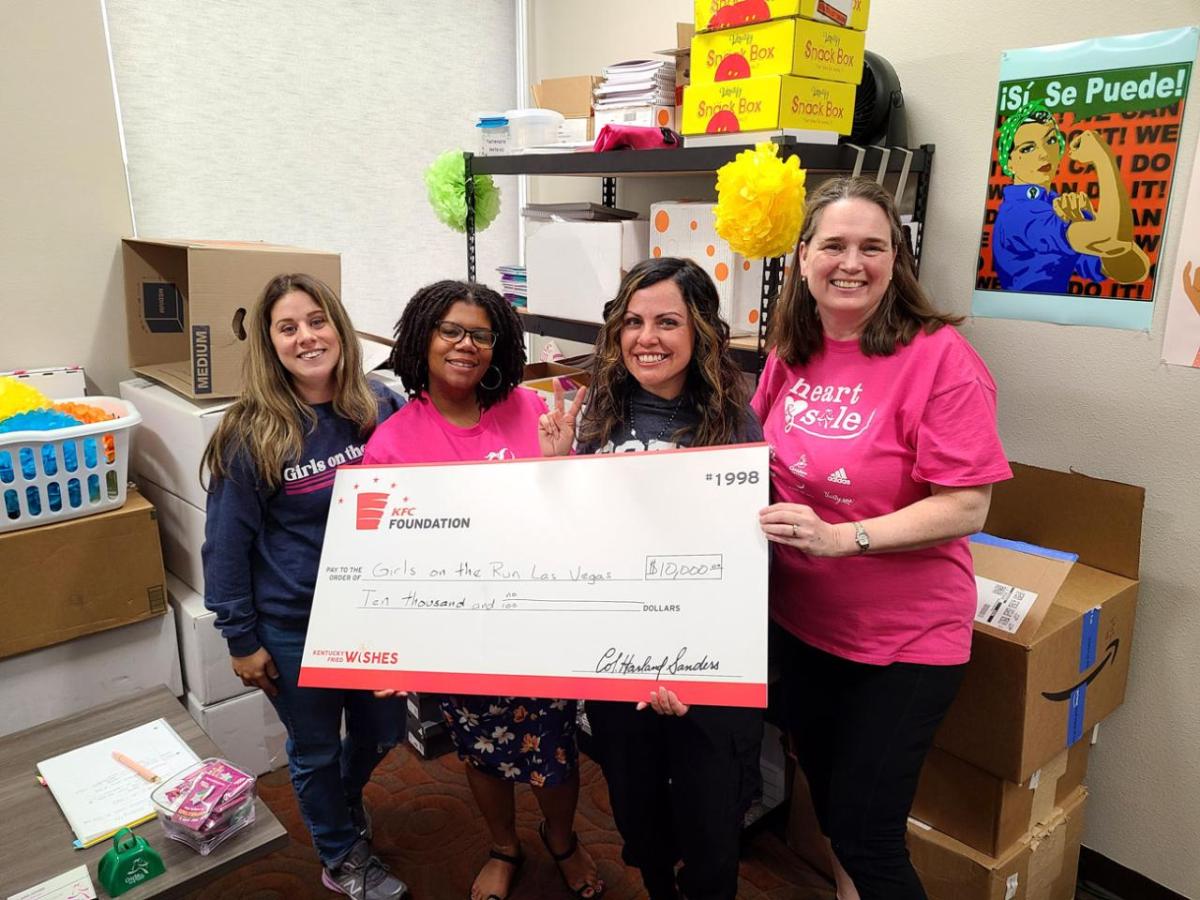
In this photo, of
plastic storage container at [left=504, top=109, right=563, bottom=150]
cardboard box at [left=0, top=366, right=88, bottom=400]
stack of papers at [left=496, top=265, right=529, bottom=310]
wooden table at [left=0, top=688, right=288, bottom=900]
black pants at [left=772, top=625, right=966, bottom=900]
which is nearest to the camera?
wooden table at [left=0, top=688, right=288, bottom=900]

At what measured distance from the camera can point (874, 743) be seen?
1.35m

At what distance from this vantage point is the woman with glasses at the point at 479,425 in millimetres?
1479

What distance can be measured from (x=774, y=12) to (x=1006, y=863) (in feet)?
5.68

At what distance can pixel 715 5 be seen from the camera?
174cm

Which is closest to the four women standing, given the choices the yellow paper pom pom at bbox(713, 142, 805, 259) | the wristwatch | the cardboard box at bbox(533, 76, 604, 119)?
the wristwatch

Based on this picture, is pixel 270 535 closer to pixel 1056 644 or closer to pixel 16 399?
pixel 16 399

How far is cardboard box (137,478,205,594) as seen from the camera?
2169 millimetres

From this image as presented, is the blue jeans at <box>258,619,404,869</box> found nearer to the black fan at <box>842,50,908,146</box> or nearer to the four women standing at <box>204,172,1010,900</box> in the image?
the four women standing at <box>204,172,1010,900</box>

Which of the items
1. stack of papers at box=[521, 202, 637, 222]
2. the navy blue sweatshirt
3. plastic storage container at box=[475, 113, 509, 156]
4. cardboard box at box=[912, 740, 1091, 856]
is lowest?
cardboard box at box=[912, 740, 1091, 856]

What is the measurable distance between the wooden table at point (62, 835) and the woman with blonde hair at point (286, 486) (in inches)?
8.0

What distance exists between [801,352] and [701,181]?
121 cm

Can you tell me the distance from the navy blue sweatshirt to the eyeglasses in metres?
0.30

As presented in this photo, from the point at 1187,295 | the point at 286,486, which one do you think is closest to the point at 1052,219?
the point at 1187,295

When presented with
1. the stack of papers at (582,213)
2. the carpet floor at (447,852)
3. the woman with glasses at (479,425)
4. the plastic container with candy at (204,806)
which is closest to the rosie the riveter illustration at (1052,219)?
the stack of papers at (582,213)
